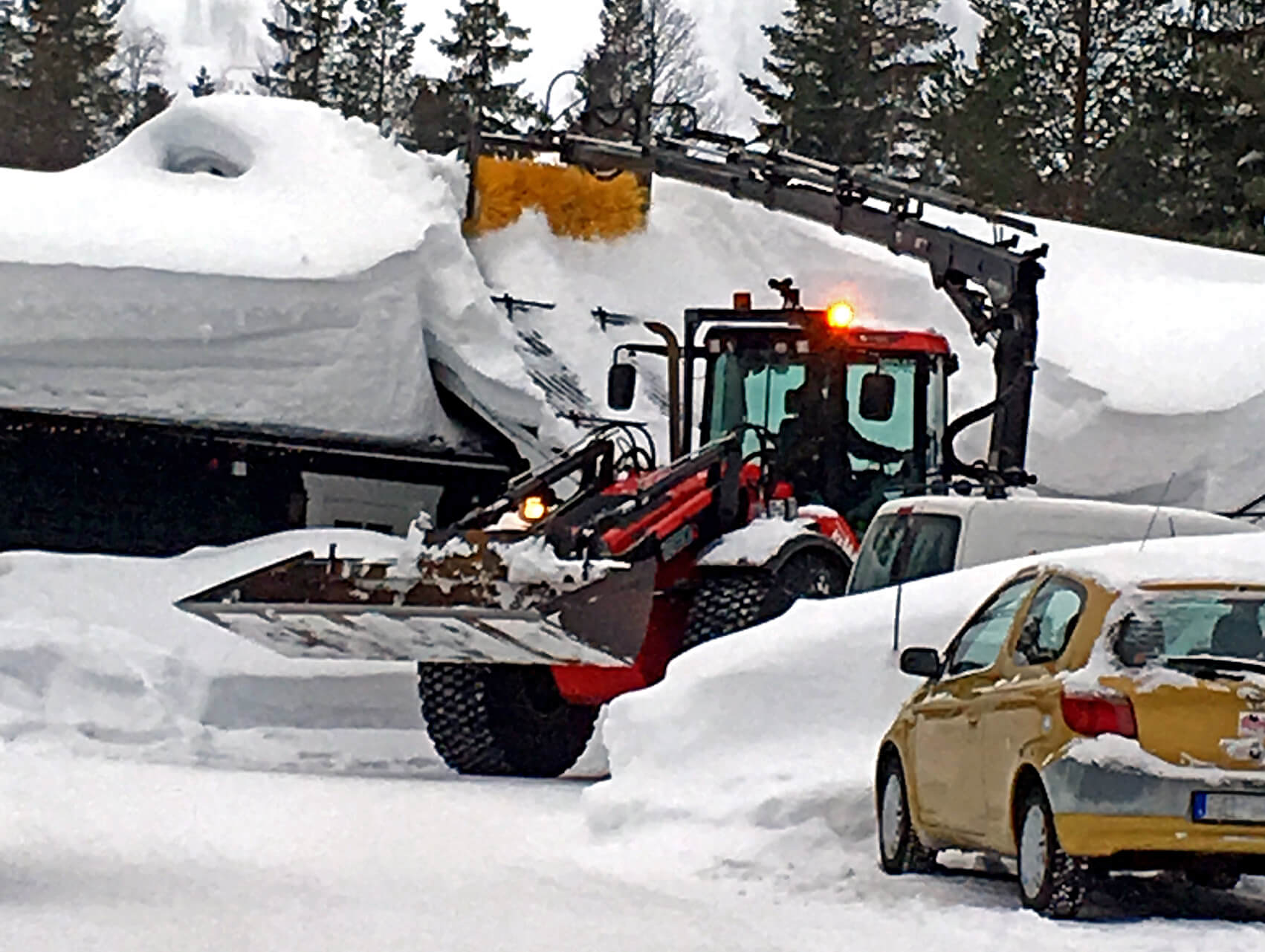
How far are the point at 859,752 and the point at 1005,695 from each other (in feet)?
8.12

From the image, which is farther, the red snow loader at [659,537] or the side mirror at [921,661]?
the red snow loader at [659,537]

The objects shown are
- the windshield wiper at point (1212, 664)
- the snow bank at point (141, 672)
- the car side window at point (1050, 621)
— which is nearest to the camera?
the windshield wiper at point (1212, 664)

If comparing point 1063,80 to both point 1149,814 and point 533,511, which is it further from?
point 1149,814

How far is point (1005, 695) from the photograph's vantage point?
8461 mm

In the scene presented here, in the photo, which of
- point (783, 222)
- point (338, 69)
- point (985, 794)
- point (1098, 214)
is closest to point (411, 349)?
point (783, 222)

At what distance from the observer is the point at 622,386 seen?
50.1 feet

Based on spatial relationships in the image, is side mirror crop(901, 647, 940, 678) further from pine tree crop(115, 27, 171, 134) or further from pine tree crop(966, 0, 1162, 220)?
pine tree crop(115, 27, 171, 134)

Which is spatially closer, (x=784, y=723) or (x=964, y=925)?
(x=964, y=925)

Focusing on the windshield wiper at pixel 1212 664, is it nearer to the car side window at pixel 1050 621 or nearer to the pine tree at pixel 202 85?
the car side window at pixel 1050 621

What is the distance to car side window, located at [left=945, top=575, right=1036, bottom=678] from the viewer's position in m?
9.23

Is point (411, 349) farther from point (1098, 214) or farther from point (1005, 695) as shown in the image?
point (1098, 214)

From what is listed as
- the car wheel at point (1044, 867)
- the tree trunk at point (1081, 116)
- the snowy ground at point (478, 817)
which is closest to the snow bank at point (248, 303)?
the snowy ground at point (478, 817)

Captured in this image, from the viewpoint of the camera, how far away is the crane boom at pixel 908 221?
58.4 feet

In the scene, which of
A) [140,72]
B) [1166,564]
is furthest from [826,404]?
[140,72]
